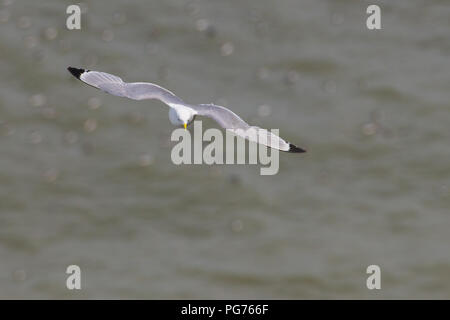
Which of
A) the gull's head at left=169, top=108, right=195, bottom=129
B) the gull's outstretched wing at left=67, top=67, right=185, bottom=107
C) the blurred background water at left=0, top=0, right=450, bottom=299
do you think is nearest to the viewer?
the gull's head at left=169, top=108, right=195, bottom=129

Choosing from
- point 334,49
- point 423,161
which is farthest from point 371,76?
point 423,161

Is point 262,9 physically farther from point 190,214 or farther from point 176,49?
point 190,214

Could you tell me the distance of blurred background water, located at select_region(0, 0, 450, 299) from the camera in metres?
12.0

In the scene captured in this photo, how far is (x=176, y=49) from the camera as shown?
13875mm

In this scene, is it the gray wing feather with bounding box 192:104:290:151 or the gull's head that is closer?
the gull's head

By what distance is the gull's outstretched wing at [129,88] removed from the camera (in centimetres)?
580

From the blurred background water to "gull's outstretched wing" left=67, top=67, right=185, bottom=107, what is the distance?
574cm

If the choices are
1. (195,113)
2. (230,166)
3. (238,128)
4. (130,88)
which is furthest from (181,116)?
(230,166)

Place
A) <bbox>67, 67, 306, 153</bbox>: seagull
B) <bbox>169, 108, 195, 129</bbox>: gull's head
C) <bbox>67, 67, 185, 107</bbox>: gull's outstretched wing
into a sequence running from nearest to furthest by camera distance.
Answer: <bbox>169, 108, 195, 129</bbox>: gull's head < <bbox>67, 67, 306, 153</bbox>: seagull < <bbox>67, 67, 185, 107</bbox>: gull's outstretched wing

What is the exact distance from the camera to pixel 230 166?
510 inches

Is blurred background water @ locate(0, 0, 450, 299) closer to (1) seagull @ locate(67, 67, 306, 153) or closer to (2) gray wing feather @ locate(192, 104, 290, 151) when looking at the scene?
(1) seagull @ locate(67, 67, 306, 153)

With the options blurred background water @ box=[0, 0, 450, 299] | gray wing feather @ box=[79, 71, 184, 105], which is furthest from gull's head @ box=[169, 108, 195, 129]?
blurred background water @ box=[0, 0, 450, 299]

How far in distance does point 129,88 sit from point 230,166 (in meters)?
7.00
